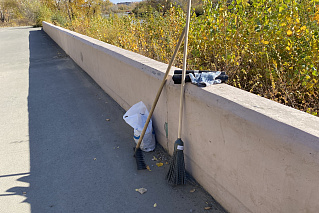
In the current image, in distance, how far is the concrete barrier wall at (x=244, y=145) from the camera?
1.68 metres

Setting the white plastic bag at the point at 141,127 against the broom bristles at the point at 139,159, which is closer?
the broom bristles at the point at 139,159

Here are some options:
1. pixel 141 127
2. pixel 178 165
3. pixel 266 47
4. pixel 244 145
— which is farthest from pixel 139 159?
pixel 266 47

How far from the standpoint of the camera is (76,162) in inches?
139

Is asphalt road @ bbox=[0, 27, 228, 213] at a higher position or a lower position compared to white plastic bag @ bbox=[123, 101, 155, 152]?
lower

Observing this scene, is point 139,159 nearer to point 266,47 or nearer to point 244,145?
point 244,145

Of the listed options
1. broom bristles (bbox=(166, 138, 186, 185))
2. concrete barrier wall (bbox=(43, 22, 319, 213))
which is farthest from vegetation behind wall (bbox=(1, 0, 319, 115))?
broom bristles (bbox=(166, 138, 186, 185))

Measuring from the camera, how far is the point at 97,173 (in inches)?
129

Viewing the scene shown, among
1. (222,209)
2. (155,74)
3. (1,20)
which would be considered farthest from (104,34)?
(1,20)

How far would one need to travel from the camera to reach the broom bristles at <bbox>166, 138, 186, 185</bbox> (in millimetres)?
2840

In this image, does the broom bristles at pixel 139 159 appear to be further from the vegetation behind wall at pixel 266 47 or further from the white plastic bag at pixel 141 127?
the vegetation behind wall at pixel 266 47

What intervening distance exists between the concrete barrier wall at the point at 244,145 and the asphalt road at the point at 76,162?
340 mm

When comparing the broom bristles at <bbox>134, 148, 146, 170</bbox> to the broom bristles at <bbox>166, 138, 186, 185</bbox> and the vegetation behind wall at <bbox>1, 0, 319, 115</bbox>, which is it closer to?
the broom bristles at <bbox>166, 138, 186, 185</bbox>

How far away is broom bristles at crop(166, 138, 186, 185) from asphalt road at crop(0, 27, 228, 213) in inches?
3.8

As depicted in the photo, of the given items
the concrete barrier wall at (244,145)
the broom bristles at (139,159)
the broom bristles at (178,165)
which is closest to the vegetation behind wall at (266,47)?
the concrete barrier wall at (244,145)
